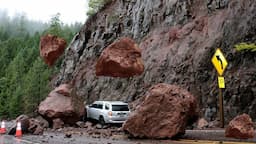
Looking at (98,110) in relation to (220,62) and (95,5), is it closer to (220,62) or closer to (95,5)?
(220,62)

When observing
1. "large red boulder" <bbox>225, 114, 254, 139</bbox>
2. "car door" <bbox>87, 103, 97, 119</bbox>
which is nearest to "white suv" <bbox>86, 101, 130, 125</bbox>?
"car door" <bbox>87, 103, 97, 119</bbox>

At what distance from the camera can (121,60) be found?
31219 mm

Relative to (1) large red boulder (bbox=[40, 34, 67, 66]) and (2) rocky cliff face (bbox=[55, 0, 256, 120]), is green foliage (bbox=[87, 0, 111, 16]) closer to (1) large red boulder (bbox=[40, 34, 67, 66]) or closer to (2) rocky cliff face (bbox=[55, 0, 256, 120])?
(2) rocky cliff face (bbox=[55, 0, 256, 120])

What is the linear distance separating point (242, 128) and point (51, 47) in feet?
148

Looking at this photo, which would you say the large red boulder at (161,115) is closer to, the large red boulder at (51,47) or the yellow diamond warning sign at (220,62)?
the yellow diamond warning sign at (220,62)

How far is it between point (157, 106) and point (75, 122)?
44.1 feet

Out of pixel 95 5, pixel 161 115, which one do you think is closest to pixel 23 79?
pixel 95 5

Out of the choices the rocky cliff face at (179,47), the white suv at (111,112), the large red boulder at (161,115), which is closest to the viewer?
the large red boulder at (161,115)

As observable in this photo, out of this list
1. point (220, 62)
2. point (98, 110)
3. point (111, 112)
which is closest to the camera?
point (220, 62)

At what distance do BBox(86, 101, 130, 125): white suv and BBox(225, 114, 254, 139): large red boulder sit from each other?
501 inches

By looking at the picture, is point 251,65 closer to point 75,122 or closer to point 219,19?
point 219,19

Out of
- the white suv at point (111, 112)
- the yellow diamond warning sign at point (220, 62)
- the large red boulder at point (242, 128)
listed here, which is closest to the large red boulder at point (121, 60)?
the white suv at point (111, 112)

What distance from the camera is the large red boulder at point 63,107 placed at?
2711cm

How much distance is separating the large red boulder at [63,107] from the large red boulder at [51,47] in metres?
24.2
